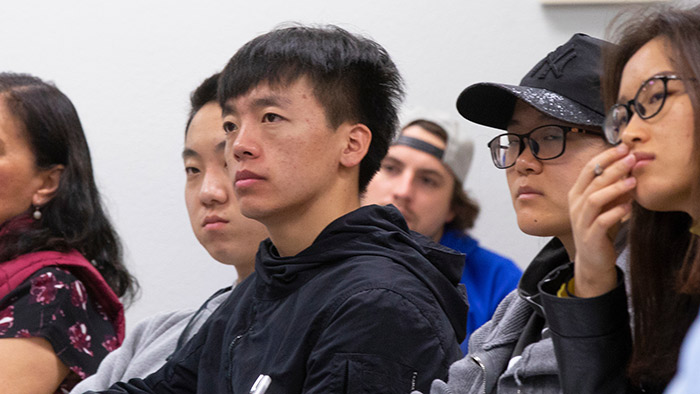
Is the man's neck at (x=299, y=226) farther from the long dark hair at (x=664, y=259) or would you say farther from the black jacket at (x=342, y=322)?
the long dark hair at (x=664, y=259)

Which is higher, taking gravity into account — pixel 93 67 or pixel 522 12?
pixel 522 12

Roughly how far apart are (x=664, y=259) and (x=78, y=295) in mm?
1373

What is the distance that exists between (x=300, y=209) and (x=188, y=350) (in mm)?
373

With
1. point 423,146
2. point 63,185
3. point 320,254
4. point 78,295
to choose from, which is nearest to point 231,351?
point 320,254

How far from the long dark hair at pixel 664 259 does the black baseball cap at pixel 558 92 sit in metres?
0.22

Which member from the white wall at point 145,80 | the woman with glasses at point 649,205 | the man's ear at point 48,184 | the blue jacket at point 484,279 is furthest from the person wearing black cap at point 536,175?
the white wall at point 145,80

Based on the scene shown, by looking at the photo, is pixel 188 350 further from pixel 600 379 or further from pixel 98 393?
pixel 600 379

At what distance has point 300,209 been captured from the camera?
1535 millimetres

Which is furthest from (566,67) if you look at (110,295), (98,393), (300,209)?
(110,295)

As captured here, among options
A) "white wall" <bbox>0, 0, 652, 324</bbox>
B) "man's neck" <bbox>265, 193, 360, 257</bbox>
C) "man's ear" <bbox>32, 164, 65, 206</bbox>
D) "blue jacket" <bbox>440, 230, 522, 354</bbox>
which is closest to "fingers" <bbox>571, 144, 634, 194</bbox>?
"man's neck" <bbox>265, 193, 360, 257</bbox>

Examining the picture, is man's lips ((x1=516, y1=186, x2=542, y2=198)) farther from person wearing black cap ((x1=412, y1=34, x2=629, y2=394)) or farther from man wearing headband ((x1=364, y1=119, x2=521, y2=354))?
man wearing headband ((x1=364, y1=119, x2=521, y2=354))

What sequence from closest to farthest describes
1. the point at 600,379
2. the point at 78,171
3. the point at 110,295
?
the point at 600,379 → the point at 110,295 → the point at 78,171

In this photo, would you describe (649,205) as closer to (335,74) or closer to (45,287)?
(335,74)

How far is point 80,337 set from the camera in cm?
200
